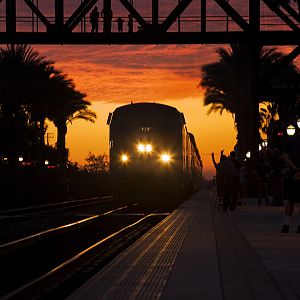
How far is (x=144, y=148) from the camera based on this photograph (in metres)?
34.2

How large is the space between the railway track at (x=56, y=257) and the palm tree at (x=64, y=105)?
36.0 meters

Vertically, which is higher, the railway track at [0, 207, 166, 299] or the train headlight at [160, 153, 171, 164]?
the train headlight at [160, 153, 171, 164]

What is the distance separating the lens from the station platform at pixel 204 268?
8.35 m

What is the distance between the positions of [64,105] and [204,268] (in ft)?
170

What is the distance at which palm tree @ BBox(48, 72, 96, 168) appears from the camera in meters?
58.0

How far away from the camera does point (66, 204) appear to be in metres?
36.8

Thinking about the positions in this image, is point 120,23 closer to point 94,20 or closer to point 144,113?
point 94,20

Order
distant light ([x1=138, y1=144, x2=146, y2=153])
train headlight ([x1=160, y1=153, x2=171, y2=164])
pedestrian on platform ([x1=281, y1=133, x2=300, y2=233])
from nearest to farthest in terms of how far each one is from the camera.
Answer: pedestrian on platform ([x1=281, y1=133, x2=300, y2=233]), distant light ([x1=138, y1=144, x2=146, y2=153]), train headlight ([x1=160, y1=153, x2=171, y2=164])

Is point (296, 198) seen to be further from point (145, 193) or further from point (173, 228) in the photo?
point (145, 193)

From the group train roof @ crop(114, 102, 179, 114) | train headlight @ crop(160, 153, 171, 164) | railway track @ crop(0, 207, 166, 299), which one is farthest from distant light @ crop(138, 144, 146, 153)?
railway track @ crop(0, 207, 166, 299)

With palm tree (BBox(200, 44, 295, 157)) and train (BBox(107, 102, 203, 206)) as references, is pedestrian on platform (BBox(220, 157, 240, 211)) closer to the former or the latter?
train (BBox(107, 102, 203, 206))

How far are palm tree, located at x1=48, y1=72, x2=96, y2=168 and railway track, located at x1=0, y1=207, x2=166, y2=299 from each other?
3602 centimetres

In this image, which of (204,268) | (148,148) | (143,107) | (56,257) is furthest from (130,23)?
(204,268)

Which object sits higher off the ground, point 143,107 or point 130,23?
point 130,23
